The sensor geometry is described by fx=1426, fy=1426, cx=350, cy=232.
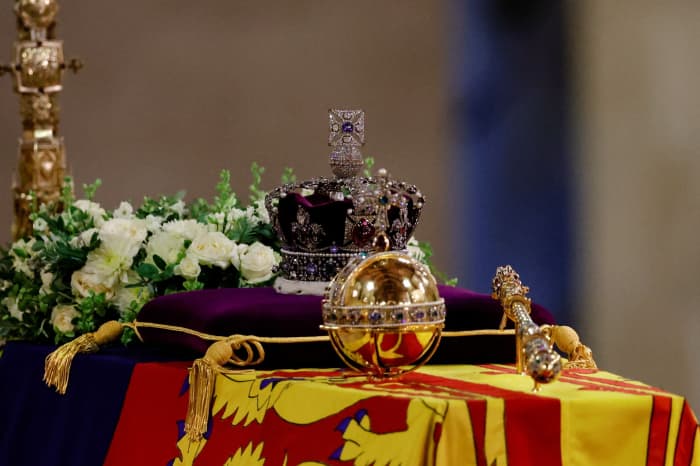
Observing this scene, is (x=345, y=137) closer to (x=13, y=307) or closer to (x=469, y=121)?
(x=13, y=307)

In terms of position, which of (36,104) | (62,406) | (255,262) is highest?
(36,104)

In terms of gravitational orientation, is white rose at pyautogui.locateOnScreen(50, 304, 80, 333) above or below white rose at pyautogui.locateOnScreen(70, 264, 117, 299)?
below

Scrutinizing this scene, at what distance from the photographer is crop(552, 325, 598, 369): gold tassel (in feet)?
5.88

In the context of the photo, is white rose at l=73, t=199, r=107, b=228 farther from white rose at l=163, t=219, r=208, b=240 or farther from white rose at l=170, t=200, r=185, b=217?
white rose at l=163, t=219, r=208, b=240

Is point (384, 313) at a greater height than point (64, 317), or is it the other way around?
point (384, 313)

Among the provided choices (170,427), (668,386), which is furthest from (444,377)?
(668,386)

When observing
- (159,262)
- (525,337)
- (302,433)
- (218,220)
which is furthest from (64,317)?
(525,337)

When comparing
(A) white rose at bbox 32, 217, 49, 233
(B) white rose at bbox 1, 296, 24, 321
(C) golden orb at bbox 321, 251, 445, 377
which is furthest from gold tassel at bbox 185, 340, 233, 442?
(A) white rose at bbox 32, 217, 49, 233

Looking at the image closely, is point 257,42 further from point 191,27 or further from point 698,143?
point 698,143

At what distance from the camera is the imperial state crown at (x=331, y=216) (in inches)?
75.4

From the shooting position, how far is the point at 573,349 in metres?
1.81

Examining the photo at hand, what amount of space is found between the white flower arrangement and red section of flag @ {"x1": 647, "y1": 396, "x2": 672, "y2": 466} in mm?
698

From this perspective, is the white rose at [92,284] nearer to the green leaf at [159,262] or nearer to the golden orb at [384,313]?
the green leaf at [159,262]

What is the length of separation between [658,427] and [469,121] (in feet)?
9.62
